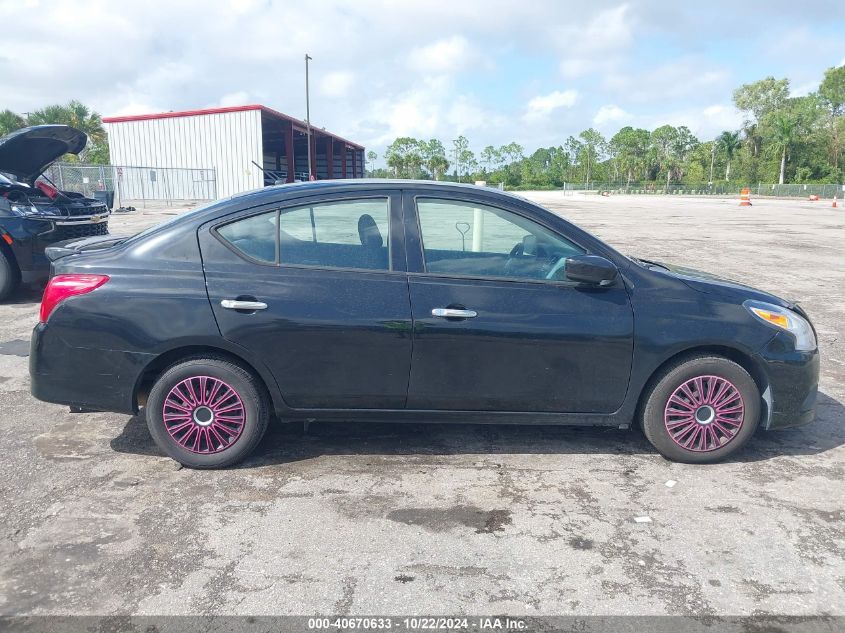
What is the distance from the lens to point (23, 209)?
315 inches

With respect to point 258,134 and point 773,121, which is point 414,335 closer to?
point 258,134

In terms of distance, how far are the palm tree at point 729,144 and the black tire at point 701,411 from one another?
9706cm

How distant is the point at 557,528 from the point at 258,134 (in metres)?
37.3

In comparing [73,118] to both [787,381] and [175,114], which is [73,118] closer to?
[175,114]

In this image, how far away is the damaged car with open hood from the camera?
796 cm

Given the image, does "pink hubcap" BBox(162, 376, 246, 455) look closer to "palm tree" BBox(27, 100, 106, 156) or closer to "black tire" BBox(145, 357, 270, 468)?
"black tire" BBox(145, 357, 270, 468)

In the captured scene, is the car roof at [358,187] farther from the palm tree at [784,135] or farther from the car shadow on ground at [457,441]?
the palm tree at [784,135]

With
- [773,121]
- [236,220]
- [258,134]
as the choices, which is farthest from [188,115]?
[773,121]

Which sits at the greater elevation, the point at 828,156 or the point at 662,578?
the point at 828,156

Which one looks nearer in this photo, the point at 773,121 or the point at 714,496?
the point at 714,496

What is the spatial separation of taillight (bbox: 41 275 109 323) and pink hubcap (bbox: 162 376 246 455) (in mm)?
730

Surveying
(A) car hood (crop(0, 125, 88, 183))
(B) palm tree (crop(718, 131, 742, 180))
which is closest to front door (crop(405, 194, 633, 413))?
(A) car hood (crop(0, 125, 88, 183))

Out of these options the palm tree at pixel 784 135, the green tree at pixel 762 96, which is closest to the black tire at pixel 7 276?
the palm tree at pixel 784 135

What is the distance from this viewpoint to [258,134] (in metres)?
37.3
